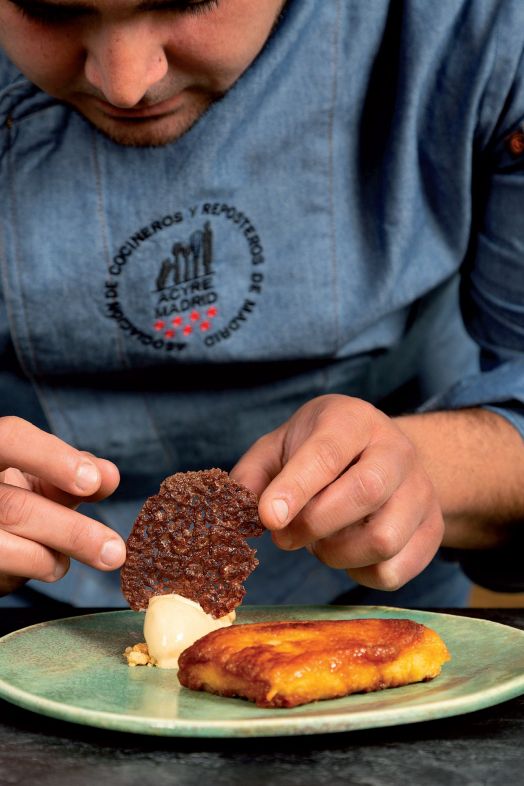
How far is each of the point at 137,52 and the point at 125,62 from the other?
16 millimetres

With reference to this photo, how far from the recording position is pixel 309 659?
2.59 ft

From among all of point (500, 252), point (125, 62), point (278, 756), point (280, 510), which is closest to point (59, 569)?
point (280, 510)

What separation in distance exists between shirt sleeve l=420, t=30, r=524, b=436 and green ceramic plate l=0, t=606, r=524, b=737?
15.3 inches

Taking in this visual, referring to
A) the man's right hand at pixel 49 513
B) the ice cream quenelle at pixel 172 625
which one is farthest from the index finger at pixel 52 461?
the ice cream quenelle at pixel 172 625

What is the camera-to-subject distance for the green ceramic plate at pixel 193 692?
A: 2.35 ft

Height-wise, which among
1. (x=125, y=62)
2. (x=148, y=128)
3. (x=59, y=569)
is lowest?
(x=59, y=569)

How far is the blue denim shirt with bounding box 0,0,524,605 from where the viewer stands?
1370 millimetres

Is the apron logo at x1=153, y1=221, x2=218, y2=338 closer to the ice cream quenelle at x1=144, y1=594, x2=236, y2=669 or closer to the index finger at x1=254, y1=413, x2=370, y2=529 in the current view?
the index finger at x1=254, y1=413, x2=370, y2=529

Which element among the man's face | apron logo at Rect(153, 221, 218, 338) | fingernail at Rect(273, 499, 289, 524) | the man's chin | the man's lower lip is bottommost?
apron logo at Rect(153, 221, 218, 338)

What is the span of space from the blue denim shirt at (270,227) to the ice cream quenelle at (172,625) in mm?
476

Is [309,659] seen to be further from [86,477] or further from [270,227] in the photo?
[270,227]

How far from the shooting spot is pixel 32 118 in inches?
54.3

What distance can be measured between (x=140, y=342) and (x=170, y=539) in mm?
439

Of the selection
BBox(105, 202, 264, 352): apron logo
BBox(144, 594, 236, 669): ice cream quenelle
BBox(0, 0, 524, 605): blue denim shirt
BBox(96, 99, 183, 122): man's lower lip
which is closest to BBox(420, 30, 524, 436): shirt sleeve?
BBox(0, 0, 524, 605): blue denim shirt
